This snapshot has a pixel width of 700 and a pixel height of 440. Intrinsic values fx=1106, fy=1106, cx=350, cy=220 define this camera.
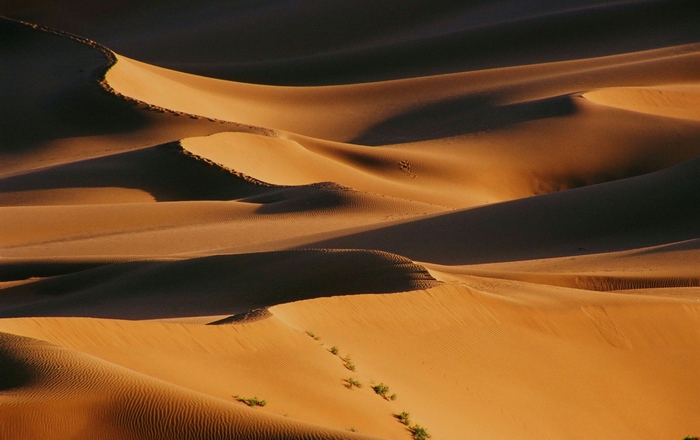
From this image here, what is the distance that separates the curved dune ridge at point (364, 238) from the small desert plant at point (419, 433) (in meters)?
0.03

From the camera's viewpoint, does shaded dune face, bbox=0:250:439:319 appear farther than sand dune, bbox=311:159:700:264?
No

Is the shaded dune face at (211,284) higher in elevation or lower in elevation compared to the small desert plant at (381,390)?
higher

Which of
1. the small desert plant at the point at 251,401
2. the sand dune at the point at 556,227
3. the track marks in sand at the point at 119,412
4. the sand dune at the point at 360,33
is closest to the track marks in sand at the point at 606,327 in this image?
the small desert plant at the point at 251,401

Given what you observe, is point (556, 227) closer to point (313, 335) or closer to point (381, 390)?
point (313, 335)

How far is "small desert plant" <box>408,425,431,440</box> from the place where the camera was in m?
6.79

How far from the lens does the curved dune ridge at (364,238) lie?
22.6 feet

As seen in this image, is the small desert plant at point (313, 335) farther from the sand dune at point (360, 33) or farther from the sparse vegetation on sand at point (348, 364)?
the sand dune at point (360, 33)

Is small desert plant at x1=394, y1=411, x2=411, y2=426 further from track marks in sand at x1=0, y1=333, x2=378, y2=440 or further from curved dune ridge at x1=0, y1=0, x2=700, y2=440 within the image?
track marks in sand at x1=0, y1=333, x2=378, y2=440

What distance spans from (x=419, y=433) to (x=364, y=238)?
8546 millimetres

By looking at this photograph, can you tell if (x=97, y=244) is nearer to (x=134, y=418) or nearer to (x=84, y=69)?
(x=134, y=418)

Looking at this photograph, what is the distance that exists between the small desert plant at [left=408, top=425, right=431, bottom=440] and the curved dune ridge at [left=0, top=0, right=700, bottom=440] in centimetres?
3

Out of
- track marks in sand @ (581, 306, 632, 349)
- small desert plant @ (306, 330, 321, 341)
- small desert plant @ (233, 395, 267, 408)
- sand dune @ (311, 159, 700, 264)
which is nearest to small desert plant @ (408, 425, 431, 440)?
small desert plant @ (233, 395, 267, 408)

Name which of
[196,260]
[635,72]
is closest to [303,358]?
[196,260]

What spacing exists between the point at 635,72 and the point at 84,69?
15.5 m
